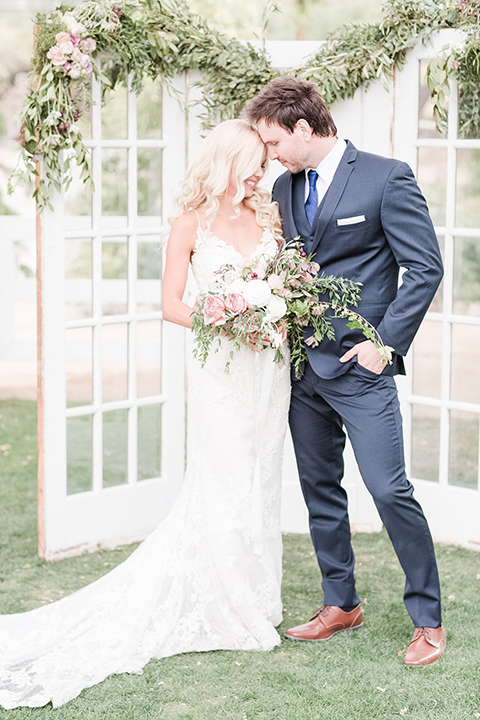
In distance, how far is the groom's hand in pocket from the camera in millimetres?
2865

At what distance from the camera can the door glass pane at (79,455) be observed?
163 inches

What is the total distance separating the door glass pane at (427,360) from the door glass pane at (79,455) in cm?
163

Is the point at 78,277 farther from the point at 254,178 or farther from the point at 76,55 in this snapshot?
the point at 254,178

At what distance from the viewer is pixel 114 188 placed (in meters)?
4.44

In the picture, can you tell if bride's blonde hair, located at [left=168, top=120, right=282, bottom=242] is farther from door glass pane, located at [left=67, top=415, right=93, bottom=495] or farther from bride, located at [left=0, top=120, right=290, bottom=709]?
door glass pane, located at [left=67, top=415, right=93, bottom=495]

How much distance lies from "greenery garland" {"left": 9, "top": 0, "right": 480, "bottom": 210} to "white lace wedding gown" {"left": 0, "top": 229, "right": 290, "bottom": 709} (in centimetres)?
107

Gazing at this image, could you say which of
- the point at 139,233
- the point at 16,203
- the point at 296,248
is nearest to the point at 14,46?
the point at 16,203

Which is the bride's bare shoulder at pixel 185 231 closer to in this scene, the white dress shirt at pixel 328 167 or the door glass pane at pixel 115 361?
the white dress shirt at pixel 328 167

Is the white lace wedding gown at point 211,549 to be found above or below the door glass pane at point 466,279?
below

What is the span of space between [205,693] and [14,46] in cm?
1344

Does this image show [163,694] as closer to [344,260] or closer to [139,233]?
[344,260]

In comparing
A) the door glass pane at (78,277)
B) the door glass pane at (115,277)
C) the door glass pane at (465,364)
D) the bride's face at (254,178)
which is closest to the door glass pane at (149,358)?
the door glass pane at (115,277)

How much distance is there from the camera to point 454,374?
4410 millimetres

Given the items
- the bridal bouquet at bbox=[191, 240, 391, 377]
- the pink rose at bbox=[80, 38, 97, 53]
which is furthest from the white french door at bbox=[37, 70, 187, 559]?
the bridal bouquet at bbox=[191, 240, 391, 377]
